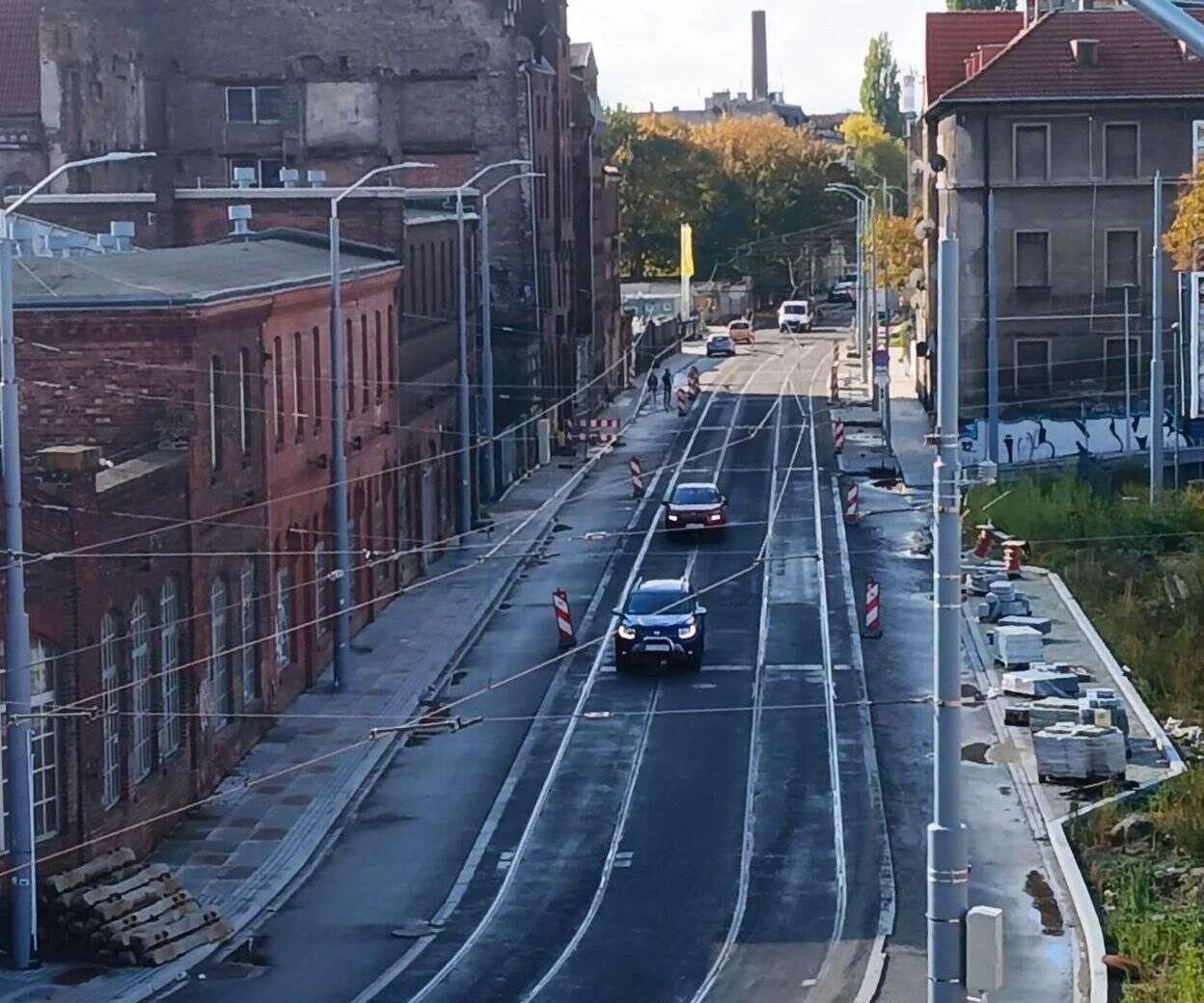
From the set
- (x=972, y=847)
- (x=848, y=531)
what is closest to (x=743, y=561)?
(x=848, y=531)

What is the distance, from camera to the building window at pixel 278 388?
39.3 metres

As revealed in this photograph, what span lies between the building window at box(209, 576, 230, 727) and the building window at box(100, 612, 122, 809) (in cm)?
439

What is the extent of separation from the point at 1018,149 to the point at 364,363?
28435 millimetres

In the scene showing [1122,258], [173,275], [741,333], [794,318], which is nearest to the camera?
[173,275]

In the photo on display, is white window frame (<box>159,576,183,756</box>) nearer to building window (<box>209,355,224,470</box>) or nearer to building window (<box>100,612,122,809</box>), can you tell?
building window (<box>100,612,122,809</box>)

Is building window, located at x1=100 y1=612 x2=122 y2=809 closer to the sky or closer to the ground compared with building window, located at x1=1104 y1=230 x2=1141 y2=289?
closer to the ground

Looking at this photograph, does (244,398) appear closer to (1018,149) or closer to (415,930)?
(415,930)

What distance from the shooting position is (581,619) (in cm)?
4703

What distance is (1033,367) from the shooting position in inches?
2815

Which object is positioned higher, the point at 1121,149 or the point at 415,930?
the point at 1121,149

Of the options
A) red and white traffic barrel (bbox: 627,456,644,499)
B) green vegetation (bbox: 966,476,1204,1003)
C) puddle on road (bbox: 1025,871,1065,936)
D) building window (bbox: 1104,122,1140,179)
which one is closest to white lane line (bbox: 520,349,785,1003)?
puddle on road (bbox: 1025,871,1065,936)

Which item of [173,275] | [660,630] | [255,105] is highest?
[255,105]

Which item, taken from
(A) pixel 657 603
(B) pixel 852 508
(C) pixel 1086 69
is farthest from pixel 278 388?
(C) pixel 1086 69

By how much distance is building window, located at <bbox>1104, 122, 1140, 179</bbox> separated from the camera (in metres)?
69.1
